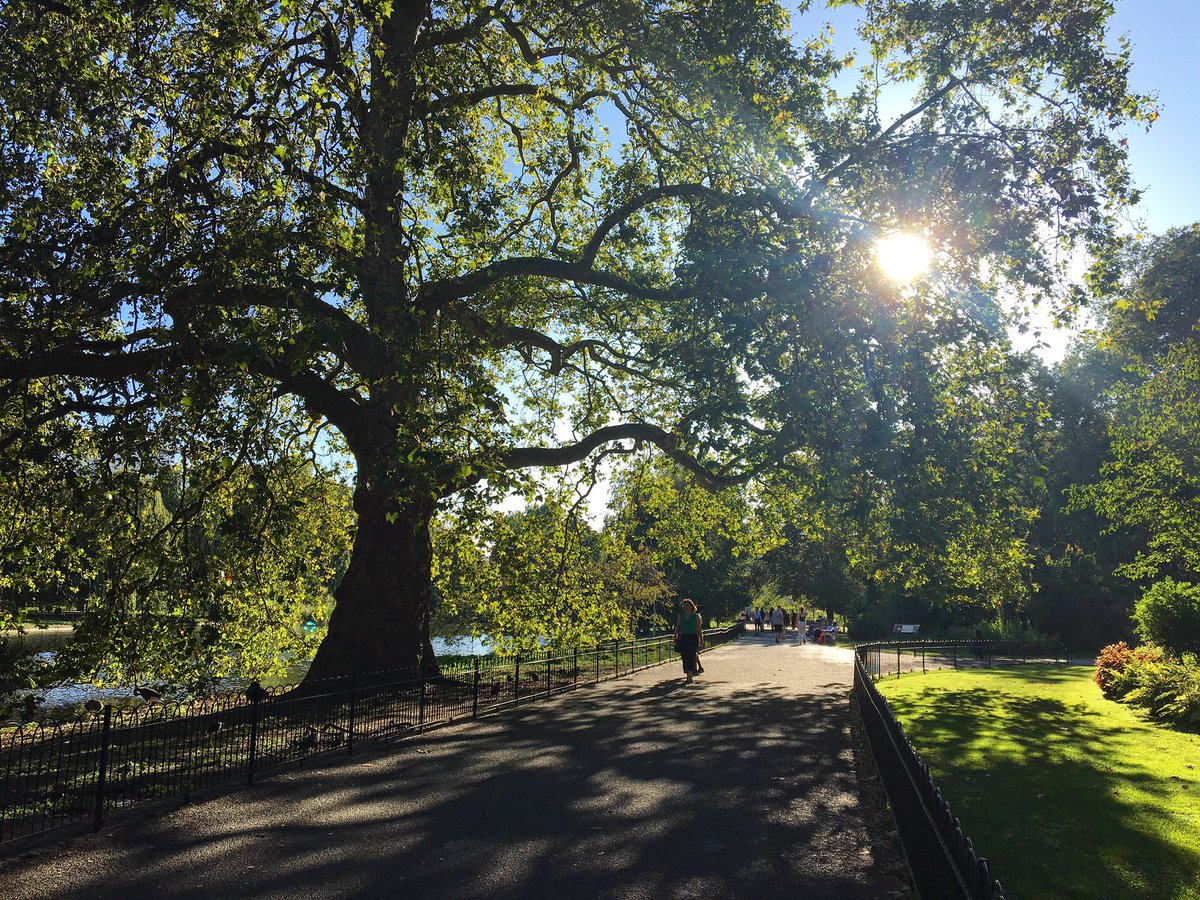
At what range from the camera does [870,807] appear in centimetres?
836

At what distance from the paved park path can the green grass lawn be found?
122 cm

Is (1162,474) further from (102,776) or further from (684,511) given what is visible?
(102,776)

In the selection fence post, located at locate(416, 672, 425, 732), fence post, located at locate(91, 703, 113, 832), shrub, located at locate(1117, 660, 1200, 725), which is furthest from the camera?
shrub, located at locate(1117, 660, 1200, 725)

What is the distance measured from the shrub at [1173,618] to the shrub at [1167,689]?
2.66ft

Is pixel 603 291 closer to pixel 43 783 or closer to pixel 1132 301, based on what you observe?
pixel 1132 301

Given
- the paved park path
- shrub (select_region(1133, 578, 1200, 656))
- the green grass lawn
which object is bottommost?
the green grass lawn

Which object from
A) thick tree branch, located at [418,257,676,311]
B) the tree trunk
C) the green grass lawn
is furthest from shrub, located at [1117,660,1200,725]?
the tree trunk

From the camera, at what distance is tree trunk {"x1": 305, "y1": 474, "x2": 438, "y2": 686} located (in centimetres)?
1623

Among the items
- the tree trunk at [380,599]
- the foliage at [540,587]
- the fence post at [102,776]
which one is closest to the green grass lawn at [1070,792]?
the fence post at [102,776]

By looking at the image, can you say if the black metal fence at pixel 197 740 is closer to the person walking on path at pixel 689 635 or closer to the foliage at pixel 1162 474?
the person walking on path at pixel 689 635

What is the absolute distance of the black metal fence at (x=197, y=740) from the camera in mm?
7754

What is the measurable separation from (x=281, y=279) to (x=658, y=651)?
77.9 ft

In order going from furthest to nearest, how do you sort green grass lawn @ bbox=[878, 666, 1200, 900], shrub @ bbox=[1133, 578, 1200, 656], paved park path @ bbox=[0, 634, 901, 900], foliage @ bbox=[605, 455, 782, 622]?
foliage @ bbox=[605, 455, 782, 622] → shrub @ bbox=[1133, 578, 1200, 656] → green grass lawn @ bbox=[878, 666, 1200, 900] → paved park path @ bbox=[0, 634, 901, 900]

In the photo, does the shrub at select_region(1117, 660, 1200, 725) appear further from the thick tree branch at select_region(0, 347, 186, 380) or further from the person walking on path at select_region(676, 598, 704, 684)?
the thick tree branch at select_region(0, 347, 186, 380)
